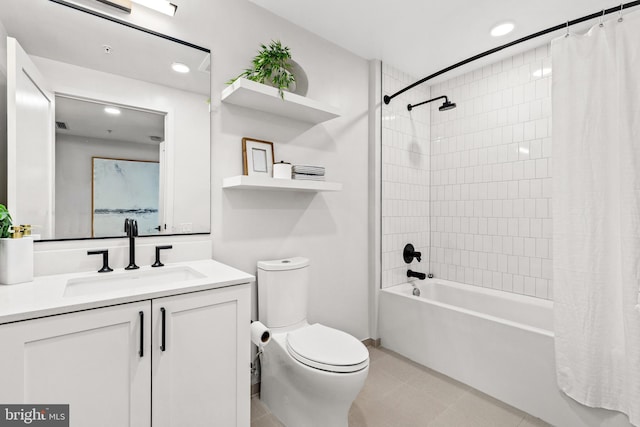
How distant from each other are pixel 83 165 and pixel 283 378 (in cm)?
150

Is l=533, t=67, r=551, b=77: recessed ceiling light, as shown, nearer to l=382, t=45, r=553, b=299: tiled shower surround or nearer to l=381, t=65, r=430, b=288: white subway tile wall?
l=382, t=45, r=553, b=299: tiled shower surround

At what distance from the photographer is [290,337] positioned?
172 centimetres

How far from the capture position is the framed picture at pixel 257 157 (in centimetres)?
196

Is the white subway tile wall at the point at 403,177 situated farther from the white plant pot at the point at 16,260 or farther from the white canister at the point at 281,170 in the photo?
the white plant pot at the point at 16,260

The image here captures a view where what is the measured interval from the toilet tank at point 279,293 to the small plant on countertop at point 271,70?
40.7 inches

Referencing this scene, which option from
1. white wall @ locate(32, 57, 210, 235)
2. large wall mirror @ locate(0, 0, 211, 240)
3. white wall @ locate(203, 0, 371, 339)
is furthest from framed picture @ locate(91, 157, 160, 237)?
white wall @ locate(203, 0, 371, 339)

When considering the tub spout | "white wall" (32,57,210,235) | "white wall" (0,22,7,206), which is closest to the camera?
"white wall" (0,22,7,206)

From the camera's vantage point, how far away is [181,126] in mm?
1750

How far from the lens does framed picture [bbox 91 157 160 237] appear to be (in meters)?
1.52

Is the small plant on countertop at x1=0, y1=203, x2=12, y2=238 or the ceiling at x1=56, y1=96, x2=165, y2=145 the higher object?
the ceiling at x1=56, y1=96, x2=165, y2=145

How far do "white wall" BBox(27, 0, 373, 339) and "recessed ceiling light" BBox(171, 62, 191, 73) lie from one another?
164 mm

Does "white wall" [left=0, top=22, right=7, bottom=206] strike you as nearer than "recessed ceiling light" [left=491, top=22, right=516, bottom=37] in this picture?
Yes

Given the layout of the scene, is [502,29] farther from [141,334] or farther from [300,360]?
[141,334]

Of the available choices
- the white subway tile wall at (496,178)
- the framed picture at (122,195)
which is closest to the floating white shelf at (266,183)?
the framed picture at (122,195)
